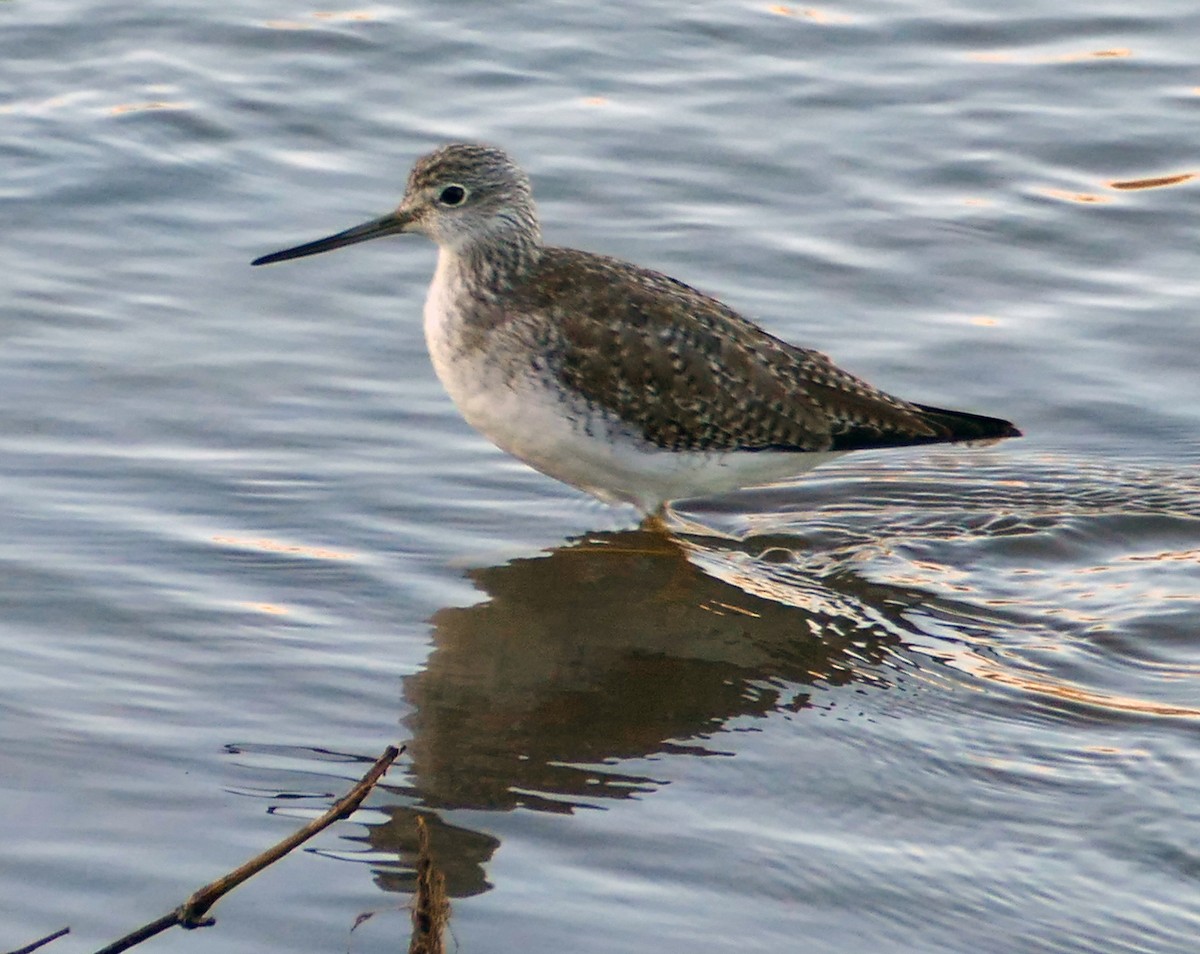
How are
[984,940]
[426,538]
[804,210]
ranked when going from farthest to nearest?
[804,210]
[426,538]
[984,940]

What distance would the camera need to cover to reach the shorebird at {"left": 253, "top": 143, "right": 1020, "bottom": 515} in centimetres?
777

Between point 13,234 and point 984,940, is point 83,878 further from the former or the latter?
point 13,234

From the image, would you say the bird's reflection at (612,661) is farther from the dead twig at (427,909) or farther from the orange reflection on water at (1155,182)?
the orange reflection on water at (1155,182)

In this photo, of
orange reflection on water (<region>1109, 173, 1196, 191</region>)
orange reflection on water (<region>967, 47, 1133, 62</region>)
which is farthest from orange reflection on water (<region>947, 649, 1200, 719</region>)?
orange reflection on water (<region>967, 47, 1133, 62</region>)

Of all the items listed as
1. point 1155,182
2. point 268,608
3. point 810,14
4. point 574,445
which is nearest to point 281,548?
point 268,608

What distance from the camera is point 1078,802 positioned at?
572 centimetres

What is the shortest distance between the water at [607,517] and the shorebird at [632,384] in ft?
1.17

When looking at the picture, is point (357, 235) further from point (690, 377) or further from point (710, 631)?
point (710, 631)

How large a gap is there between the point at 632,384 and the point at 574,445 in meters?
0.38

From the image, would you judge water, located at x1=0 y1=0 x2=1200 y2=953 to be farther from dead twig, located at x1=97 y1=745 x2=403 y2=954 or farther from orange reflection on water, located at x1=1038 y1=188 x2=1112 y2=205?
dead twig, located at x1=97 y1=745 x2=403 y2=954

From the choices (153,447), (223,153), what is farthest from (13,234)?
(153,447)

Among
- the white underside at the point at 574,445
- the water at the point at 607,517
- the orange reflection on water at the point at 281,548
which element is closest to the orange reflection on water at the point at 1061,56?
the water at the point at 607,517

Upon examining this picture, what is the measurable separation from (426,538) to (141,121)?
14.9 ft

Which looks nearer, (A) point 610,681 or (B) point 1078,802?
(B) point 1078,802
